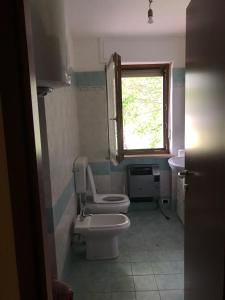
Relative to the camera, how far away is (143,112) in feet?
11.7

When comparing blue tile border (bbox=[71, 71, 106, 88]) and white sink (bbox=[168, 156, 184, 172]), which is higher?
blue tile border (bbox=[71, 71, 106, 88])

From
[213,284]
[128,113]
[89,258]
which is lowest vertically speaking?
[89,258]

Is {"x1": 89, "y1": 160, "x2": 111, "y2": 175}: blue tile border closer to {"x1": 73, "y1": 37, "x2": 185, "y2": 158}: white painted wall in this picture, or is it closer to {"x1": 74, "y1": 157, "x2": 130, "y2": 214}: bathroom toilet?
{"x1": 74, "y1": 157, "x2": 130, "y2": 214}: bathroom toilet

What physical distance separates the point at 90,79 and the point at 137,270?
7.48 ft

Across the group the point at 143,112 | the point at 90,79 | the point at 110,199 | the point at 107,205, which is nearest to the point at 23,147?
the point at 107,205

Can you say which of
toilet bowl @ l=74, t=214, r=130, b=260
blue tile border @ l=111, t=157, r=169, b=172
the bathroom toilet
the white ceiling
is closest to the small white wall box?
blue tile border @ l=111, t=157, r=169, b=172

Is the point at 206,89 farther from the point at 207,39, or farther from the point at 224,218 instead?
the point at 224,218

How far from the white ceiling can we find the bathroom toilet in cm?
146

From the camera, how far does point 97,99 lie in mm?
3375

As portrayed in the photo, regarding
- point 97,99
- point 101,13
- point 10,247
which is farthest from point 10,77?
point 97,99

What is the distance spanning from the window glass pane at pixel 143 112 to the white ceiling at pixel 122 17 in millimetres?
634

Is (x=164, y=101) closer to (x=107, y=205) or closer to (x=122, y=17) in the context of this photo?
(x=122, y=17)

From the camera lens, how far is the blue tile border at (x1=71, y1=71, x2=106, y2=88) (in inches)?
130

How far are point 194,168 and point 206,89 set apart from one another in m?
0.47
